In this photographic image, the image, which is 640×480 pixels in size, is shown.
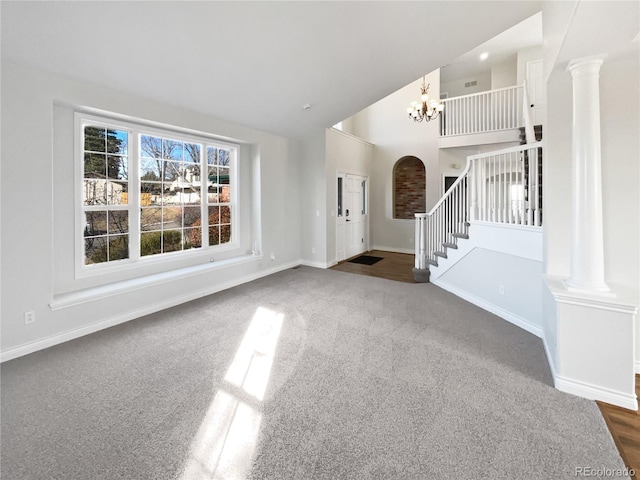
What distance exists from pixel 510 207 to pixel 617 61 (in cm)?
152

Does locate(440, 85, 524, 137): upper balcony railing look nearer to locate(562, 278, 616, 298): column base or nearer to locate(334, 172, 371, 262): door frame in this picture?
locate(334, 172, 371, 262): door frame

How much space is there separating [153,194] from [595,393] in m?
5.02

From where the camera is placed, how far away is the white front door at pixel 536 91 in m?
6.47

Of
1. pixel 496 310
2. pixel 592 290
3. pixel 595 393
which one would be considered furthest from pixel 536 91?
pixel 595 393

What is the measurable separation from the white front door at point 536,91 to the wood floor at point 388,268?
419cm

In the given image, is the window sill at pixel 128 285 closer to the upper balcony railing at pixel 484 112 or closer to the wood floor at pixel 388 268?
the wood floor at pixel 388 268

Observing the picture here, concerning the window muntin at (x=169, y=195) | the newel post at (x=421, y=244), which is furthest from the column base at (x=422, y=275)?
the window muntin at (x=169, y=195)

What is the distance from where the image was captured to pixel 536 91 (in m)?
6.64

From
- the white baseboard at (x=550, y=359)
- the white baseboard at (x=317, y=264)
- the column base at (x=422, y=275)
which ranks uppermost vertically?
→ the white baseboard at (x=317, y=264)

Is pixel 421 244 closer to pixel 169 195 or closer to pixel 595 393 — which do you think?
pixel 595 393

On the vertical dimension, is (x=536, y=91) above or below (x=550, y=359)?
above

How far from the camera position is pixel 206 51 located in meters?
2.96

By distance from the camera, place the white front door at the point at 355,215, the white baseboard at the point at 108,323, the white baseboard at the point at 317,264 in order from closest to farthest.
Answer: the white baseboard at the point at 108,323
the white baseboard at the point at 317,264
the white front door at the point at 355,215

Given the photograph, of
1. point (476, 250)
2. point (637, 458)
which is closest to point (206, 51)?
point (476, 250)
